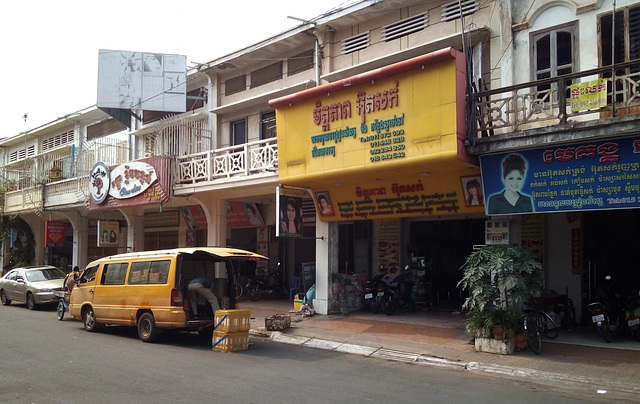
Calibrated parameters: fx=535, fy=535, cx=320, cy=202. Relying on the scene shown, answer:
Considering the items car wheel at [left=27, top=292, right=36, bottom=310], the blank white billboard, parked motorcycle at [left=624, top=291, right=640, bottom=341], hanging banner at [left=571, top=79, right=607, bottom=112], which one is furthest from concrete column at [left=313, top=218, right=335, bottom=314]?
car wheel at [left=27, top=292, right=36, bottom=310]

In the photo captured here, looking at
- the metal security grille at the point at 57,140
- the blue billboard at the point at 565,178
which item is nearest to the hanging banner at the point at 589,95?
the blue billboard at the point at 565,178

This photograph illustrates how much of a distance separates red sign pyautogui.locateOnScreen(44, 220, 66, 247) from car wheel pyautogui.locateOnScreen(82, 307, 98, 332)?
14.2 m

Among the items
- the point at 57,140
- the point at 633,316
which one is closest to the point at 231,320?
the point at 633,316

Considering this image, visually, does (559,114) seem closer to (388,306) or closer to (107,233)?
(388,306)

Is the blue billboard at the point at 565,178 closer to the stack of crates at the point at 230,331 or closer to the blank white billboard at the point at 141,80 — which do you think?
the stack of crates at the point at 230,331

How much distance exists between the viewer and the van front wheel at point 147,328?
11750 millimetres

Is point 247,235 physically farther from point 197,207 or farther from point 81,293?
point 81,293

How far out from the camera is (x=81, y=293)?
45.9 ft

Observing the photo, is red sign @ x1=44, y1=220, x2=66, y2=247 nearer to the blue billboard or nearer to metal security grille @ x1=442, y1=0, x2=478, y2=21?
metal security grille @ x1=442, y1=0, x2=478, y2=21

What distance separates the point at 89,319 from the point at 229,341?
5042 millimetres

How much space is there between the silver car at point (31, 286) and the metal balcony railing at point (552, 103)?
15.5 meters

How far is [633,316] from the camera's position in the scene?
10500 mm

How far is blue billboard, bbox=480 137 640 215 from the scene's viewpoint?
938cm

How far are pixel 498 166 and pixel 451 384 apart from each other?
15.5 feet
